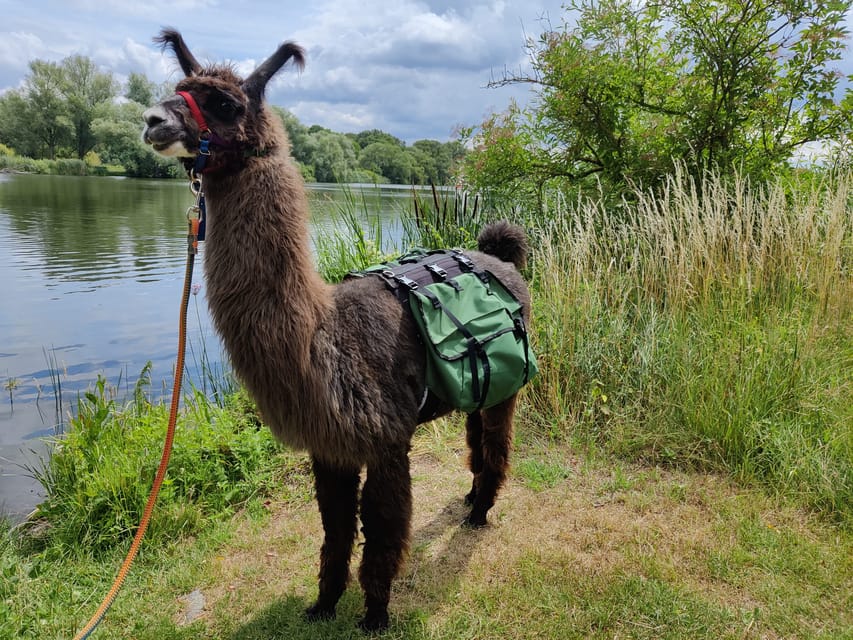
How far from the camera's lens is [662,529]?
3232 mm

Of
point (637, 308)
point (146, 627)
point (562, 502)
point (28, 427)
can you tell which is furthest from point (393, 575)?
point (28, 427)

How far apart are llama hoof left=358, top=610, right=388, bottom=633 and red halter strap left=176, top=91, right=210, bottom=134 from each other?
2.12 meters

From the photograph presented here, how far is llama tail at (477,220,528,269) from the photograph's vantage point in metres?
3.29

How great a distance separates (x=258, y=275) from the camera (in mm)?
2033

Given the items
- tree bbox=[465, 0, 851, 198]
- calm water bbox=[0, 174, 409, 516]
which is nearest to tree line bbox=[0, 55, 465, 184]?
calm water bbox=[0, 174, 409, 516]

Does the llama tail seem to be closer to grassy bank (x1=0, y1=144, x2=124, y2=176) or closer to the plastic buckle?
the plastic buckle

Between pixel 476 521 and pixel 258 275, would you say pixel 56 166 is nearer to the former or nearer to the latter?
pixel 476 521

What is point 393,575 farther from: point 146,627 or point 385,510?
point 146,627

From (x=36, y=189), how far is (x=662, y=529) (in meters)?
29.9

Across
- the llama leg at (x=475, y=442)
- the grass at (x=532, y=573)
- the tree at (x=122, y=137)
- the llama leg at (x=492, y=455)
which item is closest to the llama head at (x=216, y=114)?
the llama leg at (x=492, y=455)

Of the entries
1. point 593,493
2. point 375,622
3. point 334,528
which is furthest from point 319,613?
point 593,493

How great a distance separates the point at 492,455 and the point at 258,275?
5.93 feet

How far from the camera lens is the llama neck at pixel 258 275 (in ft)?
6.63

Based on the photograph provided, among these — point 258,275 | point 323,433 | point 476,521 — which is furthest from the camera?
point 476,521
